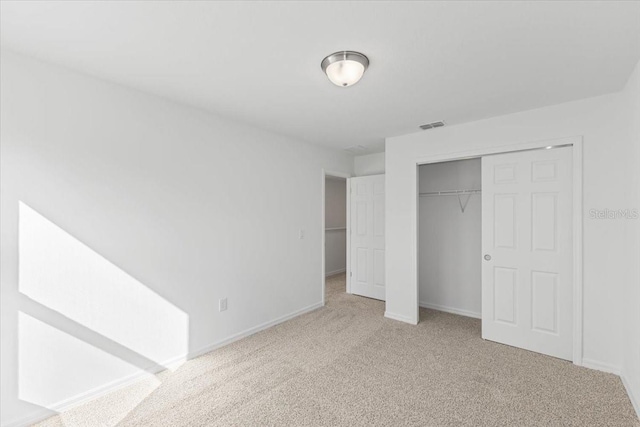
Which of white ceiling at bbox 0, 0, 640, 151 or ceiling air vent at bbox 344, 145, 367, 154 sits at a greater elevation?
white ceiling at bbox 0, 0, 640, 151

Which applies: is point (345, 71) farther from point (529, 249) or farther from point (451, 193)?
point (451, 193)

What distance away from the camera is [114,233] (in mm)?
2359

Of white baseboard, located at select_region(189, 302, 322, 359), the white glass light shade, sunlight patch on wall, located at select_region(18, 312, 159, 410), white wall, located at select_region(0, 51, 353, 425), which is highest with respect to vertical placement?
the white glass light shade

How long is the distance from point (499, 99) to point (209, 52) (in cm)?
246

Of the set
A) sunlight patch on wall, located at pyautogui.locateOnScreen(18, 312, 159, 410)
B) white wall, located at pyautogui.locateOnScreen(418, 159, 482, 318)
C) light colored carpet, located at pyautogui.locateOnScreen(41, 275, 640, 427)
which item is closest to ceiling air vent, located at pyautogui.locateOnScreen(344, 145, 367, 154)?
white wall, located at pyautogui.locateOnScreen(418, 159, 482, 318)

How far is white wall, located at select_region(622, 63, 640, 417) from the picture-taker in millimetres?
2107

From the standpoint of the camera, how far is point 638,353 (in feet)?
6.81

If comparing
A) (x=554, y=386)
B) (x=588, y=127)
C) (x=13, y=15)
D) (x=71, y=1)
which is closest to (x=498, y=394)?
(x=554, y=386)

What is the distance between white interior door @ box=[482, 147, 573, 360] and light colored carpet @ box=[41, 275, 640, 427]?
220mm

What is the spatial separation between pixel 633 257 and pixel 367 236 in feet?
10.2

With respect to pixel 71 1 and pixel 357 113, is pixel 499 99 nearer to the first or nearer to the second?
pixel 357 113

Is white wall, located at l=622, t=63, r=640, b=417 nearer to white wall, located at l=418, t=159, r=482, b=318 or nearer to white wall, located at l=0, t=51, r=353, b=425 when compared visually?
white wall, located at l=418, t=159, r=482, b=318

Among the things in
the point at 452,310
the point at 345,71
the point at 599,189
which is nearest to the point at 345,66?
the point at 345,71

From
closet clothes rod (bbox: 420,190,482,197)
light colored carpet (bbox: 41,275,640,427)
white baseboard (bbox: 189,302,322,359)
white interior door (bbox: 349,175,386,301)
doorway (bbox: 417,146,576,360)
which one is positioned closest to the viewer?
light colored carpet (bbox: 41,275,640,427)
